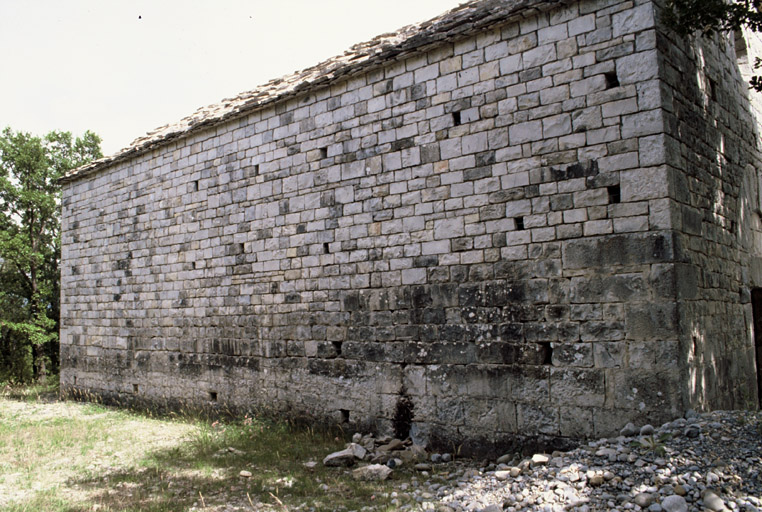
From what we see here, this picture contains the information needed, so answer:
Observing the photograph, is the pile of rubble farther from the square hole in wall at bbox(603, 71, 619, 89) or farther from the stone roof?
the stone roof

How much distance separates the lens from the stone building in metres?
5.08

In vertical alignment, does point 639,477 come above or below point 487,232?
below

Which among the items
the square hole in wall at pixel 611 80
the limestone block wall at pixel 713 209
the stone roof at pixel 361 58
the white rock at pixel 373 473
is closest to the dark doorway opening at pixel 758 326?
the limestone block wall at pixel 713 209

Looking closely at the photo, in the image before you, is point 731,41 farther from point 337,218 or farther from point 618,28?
point 337,218

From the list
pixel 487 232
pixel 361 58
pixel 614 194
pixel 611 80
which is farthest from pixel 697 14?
pixel 361 58

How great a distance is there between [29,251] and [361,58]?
562 inches

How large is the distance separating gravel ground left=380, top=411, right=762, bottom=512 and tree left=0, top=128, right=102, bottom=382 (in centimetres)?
1609

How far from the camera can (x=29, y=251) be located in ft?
54.6

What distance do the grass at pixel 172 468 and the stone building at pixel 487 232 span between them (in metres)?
0.69

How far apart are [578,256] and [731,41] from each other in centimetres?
417

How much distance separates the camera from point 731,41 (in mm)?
7043

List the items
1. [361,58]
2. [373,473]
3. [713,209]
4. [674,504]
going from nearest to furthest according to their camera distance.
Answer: [674,504], [373,473], [713,209], [361,58]

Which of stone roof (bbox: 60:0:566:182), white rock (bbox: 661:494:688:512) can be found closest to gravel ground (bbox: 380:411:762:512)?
white rock (bbox: 661:494:688:512)

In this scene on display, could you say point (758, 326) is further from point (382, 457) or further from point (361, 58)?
point (361, 58)
